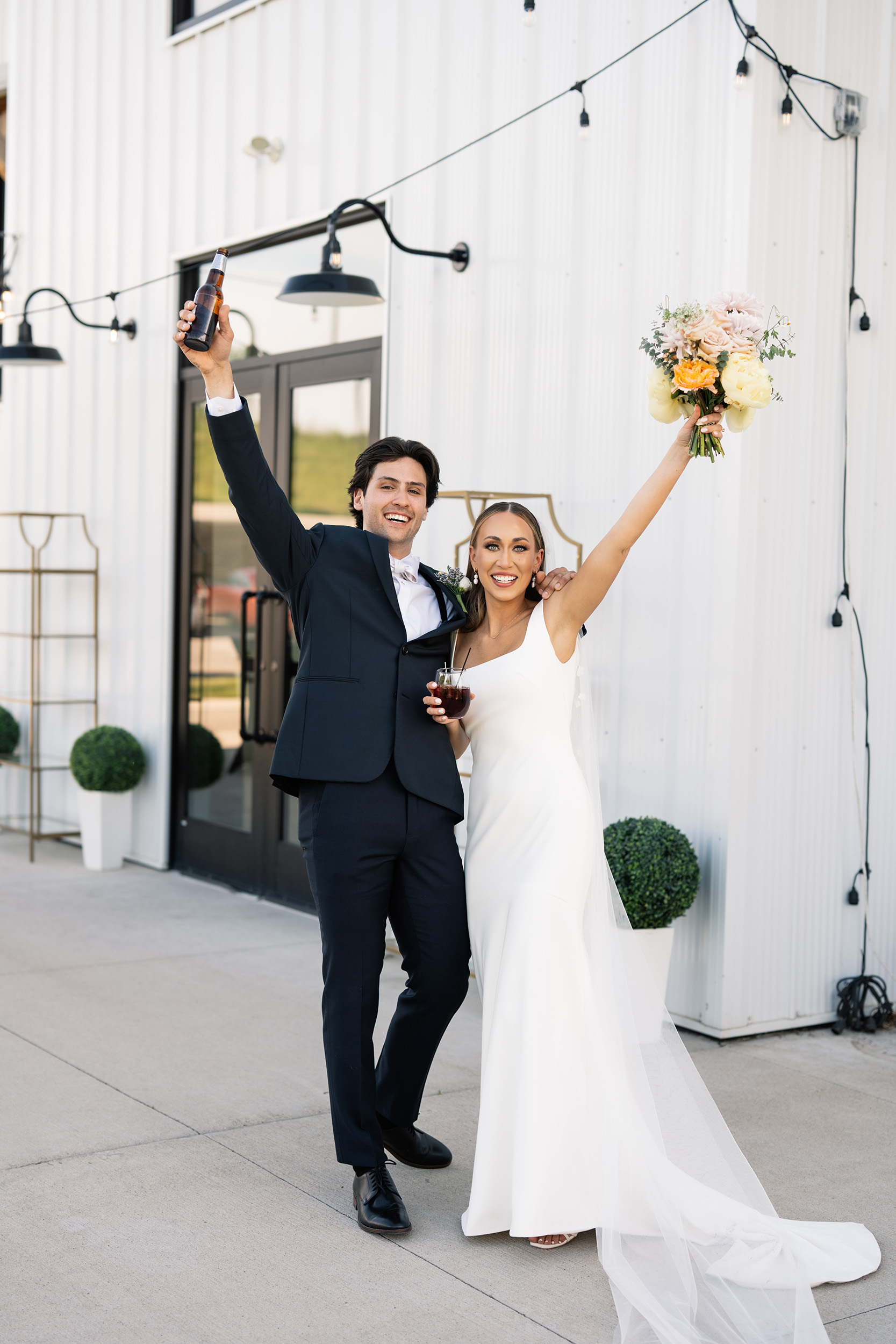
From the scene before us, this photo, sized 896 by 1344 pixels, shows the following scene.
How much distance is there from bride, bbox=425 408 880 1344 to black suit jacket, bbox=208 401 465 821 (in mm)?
135

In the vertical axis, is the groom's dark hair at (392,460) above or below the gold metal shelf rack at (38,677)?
above

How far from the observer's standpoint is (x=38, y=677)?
845cm

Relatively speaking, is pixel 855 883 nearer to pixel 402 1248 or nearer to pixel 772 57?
pixel 402 1248

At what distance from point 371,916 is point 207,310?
134cm

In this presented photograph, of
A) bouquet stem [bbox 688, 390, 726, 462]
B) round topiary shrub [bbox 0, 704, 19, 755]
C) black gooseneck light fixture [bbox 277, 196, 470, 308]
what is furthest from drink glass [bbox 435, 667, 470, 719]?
round topiary shrub [bbox 0, 704, 19, 755]

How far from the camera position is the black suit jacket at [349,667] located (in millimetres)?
3041

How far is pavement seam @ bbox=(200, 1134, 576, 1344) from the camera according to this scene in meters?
2.69

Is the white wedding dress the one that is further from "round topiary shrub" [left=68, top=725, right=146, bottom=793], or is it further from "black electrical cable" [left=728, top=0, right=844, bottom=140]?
"round topiary shrub" [left=68, top=725, right=146, bottom=793]

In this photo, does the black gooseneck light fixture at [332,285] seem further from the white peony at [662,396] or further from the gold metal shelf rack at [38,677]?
the gold metal shelf rack at [38,677]

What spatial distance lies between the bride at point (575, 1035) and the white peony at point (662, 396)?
6 cm

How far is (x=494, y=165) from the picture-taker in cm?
548

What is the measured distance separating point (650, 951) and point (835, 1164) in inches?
39.3

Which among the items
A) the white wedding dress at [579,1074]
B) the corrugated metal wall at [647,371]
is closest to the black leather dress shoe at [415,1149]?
the white wedding dress at [579,1074]

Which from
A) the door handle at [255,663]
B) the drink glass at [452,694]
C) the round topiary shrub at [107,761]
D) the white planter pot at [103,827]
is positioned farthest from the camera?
the white planter pot at [103,827]
